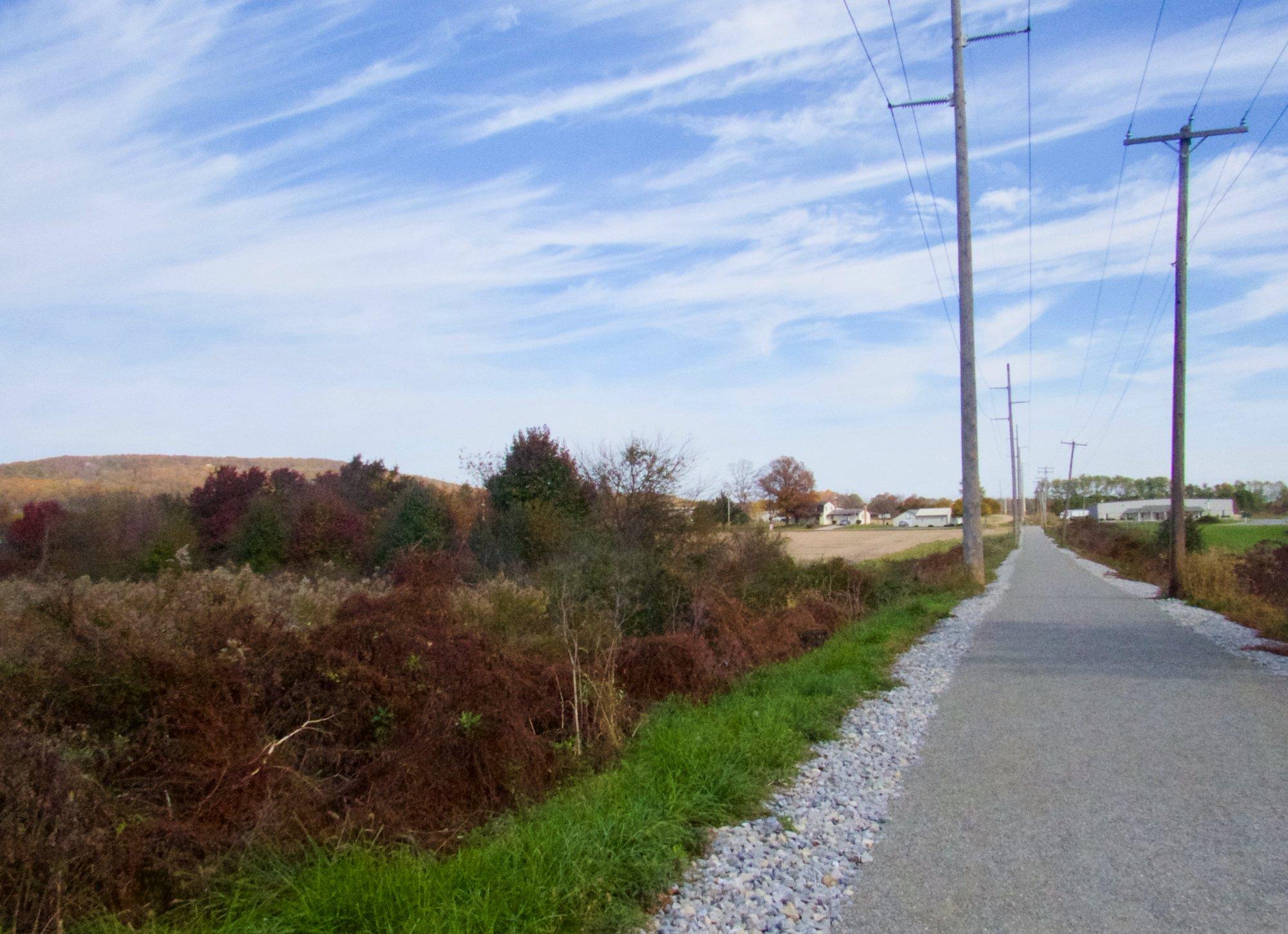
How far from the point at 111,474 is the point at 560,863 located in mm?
36548

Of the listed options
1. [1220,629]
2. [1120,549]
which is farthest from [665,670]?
[1120,549]

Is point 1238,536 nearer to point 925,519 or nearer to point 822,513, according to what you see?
point 822,513

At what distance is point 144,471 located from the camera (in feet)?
123

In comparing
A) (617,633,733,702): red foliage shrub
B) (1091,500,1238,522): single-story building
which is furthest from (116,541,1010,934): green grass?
(1091,500,1238,522): single-story building

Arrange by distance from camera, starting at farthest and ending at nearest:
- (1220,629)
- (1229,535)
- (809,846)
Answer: (1229,535), (1220,629), (809,846)

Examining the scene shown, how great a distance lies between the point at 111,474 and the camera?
35.4 metres

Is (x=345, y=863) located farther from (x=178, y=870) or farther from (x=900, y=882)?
(x=900, y=882)

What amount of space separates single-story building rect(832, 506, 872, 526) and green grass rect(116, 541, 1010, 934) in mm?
143116

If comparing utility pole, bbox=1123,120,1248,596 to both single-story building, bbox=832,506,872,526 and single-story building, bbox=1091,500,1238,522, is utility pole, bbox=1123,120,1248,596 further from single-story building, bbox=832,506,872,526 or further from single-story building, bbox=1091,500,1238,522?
single-story building, bbox=832,506,872,526

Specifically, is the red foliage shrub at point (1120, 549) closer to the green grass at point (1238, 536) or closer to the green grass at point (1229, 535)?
Result: the green grass at point (1229, 535)

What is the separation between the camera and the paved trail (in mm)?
4355

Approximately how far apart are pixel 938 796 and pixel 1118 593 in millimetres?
20468

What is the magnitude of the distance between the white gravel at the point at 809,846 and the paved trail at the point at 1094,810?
159 mm

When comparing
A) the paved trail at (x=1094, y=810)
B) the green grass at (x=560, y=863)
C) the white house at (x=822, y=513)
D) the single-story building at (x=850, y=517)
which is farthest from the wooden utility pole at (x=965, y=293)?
the single-story building at (x=850, y=517)
